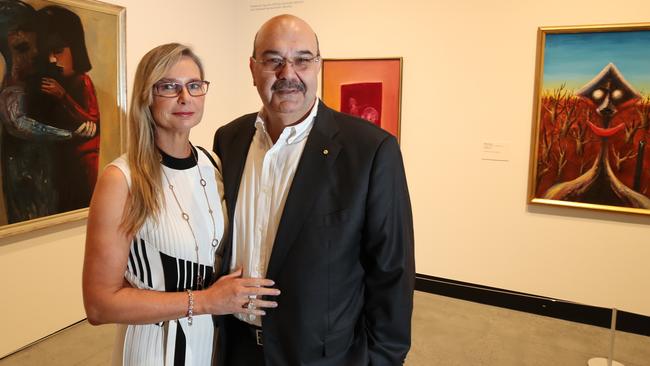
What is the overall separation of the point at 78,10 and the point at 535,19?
314 cm

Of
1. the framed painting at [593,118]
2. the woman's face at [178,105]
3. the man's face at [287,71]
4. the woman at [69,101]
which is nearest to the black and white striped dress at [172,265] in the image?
the woman's face at [178,105]

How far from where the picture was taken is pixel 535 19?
339cm

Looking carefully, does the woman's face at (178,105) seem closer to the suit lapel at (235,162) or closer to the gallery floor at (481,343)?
the suit lapel at (235,162)

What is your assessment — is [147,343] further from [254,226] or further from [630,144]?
[630,144]

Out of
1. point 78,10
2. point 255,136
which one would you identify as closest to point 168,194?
point 255,136

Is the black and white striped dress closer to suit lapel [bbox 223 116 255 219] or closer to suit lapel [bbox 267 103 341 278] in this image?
suit lapel [bbox 223 116 255 219]

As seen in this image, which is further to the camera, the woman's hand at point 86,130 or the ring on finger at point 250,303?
the woman's hand at point 86,130

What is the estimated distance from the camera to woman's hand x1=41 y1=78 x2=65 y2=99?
2885mm

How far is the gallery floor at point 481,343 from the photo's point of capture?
3.00 m

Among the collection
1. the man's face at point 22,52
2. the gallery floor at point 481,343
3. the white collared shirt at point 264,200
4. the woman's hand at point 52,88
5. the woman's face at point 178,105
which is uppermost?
the man's face at point 22,52

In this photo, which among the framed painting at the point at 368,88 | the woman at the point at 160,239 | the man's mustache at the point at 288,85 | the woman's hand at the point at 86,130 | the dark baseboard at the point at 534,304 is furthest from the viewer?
the framed painting at the point at 368,88

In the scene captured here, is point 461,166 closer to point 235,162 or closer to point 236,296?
point 235,162

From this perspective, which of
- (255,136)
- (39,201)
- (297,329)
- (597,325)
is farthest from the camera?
(597,325)

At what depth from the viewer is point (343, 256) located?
1.45 meters
